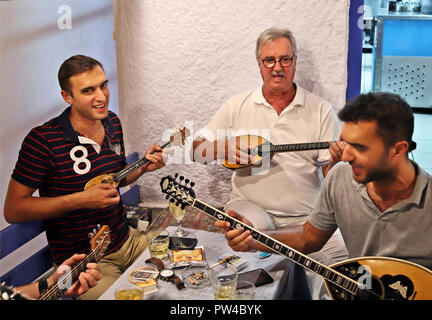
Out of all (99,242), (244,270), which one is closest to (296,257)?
(244,270)

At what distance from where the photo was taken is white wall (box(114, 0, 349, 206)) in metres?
2.96

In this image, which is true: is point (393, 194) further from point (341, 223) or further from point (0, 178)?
point (0, 178)

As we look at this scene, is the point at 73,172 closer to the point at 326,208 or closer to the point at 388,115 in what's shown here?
the point at 326,208

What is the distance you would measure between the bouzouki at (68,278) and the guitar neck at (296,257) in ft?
1.34

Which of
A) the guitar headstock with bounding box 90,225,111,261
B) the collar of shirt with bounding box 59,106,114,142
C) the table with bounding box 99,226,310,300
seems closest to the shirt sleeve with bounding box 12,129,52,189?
the collar of shirt with bounding box 59,106,114,142

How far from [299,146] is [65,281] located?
1376 millimetres

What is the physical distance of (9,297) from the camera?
1426mm

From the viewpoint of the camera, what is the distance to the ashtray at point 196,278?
1.66 metres

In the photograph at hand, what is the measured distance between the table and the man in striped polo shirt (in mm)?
398

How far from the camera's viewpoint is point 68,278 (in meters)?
1.67

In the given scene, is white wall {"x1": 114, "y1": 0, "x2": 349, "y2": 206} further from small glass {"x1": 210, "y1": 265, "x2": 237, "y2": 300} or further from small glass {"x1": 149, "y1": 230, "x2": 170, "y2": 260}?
small glass {"x1": 210, "y1": 265, "x2": 237, "y2": 300}

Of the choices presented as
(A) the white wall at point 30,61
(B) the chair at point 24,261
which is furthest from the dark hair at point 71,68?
(B) the chair at point 24,261

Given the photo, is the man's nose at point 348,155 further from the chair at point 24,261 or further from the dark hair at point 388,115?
the chair at point 24,261
